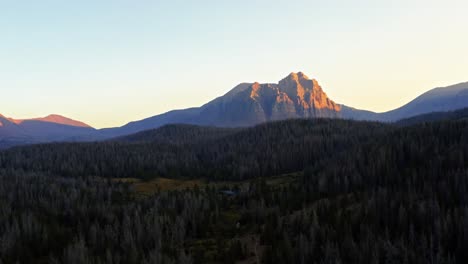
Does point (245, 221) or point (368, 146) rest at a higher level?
point (368, 146)

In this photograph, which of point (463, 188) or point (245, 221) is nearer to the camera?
point (463, 188)

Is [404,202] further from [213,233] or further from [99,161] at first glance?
[99,161]

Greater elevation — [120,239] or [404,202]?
[404,202]

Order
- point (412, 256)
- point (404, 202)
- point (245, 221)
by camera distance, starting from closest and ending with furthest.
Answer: point (412, 256)
point (404, 202)
point (245, 221)

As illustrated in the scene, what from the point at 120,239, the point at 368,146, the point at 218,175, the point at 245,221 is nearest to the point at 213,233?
the point at 245,221

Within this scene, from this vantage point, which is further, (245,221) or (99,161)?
(99,161)

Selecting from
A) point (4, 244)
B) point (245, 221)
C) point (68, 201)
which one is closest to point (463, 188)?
point (245, 221)

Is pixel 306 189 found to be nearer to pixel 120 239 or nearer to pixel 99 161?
pixel 120 239

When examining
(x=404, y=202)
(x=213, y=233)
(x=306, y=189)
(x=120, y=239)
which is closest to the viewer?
(x=404, y=202)

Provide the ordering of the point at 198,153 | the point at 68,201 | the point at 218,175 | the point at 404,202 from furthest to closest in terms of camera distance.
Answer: the point at 198,153
the point at 218,175
the point at 68,201
the point at 404,202

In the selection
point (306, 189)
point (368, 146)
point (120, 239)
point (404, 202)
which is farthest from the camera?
point (368, 146)
